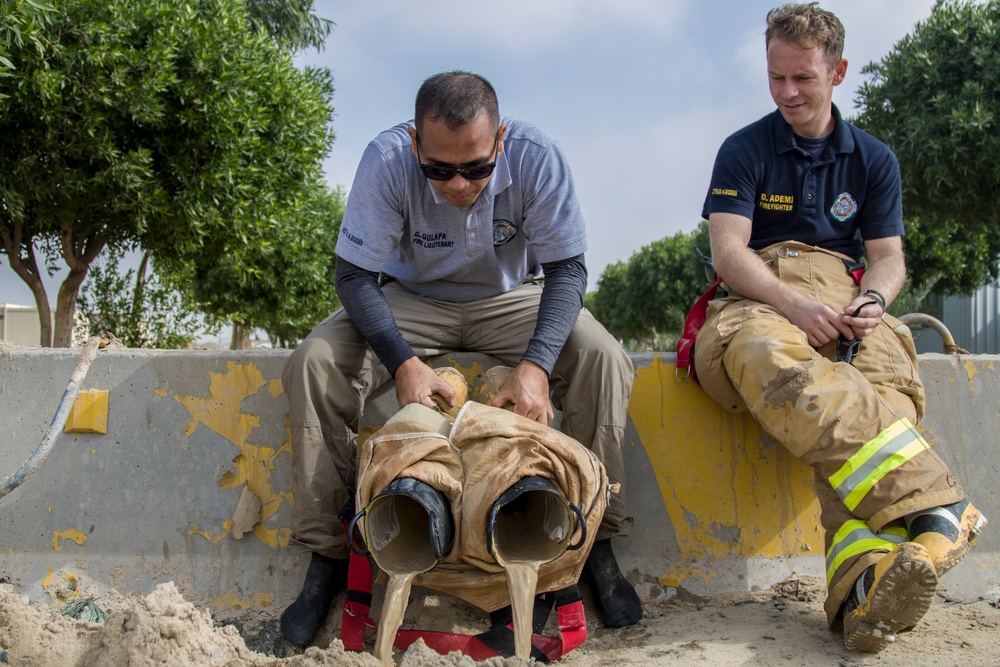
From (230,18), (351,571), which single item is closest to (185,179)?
(230,18)

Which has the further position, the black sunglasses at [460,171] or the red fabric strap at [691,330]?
the red fabric strap at [691,330]

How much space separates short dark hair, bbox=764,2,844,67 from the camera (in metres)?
3.12

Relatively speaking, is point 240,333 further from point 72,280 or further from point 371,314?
point 371,314

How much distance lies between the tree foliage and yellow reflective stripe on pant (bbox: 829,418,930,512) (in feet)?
114

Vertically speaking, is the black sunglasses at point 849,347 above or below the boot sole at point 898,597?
above

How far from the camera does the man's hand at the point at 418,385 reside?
262 cm

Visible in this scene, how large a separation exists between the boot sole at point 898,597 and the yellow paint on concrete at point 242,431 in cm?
204

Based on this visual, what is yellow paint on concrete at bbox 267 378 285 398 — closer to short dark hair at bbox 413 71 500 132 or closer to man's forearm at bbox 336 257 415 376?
man's forearm at bbox 336 257 415 376

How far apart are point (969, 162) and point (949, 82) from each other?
1229 mm

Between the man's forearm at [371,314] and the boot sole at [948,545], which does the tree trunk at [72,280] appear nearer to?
the man's forearm at [371,314]

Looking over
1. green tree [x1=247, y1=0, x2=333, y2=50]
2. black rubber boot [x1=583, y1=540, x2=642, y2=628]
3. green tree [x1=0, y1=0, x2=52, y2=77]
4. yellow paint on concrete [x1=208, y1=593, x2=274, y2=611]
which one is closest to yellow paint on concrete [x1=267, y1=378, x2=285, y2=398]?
yellow paint on concrete [x1=208, y1=593, x2=274, y2=611]

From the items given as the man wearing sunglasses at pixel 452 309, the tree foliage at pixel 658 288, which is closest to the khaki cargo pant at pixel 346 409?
the man wearing sunglasses at pixel 452 309

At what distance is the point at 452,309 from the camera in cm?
322

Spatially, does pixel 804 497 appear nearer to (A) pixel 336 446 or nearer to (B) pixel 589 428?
(B) pixel 589 428
